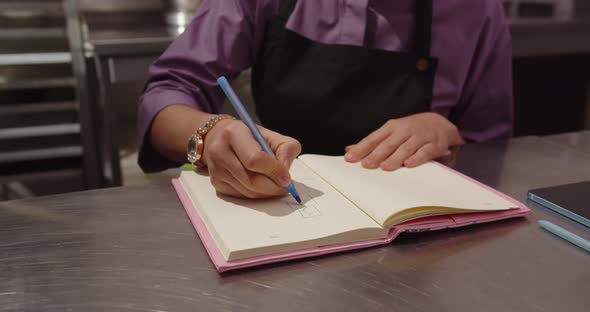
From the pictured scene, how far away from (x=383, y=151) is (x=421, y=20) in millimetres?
455

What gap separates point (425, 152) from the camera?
0.97m

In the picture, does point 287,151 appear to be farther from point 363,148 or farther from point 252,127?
point 363,148

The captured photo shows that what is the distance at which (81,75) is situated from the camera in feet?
6.68

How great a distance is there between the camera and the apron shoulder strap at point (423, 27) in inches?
48.4

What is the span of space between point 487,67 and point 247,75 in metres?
0.95

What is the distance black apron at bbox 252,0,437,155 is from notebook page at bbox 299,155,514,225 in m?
0.32

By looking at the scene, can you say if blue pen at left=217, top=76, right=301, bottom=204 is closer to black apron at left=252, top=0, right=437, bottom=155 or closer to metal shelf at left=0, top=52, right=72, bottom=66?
black apron at left=252, top=0, right=437, bottom=155

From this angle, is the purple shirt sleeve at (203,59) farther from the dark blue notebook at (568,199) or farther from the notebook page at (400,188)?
the dark blue notebook at (568,199)

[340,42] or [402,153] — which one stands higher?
[340,42]

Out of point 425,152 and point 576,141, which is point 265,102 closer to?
point 425,152

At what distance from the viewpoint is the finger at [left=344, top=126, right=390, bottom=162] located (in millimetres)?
923

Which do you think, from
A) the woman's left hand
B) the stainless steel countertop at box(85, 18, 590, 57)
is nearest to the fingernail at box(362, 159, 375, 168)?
the woman's left hand

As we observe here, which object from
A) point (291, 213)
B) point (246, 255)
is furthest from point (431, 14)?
point (246, 255)

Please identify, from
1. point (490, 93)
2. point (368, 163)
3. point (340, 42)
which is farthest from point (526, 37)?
point (368, 163)
